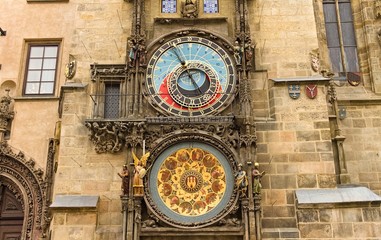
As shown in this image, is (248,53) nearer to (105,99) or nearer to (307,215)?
(105,99)

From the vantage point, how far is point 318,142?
11.7 metres

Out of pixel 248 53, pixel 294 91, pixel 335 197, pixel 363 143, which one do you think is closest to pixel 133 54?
pixel 248 53

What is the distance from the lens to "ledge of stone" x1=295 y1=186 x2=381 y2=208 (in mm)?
10836

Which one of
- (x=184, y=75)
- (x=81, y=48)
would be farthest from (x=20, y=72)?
(x=184, y=75)

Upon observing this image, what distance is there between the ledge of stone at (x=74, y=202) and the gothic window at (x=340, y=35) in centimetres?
751

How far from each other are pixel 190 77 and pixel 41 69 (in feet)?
16.6

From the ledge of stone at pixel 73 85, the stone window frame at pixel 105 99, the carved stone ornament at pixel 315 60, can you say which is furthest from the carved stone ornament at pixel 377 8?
the ledge of stone at pixel 73 85

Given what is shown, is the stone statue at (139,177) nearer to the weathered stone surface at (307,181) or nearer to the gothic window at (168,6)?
the weathered stone surface at (307,181)

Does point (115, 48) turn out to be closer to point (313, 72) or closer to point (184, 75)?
point (184, 75)

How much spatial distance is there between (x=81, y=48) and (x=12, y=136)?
323 cm

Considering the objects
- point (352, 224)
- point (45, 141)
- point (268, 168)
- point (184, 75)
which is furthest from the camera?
point (45, 141)

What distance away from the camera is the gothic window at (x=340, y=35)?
14.5 metres

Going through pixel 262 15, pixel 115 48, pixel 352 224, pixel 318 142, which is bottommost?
pixel 352 224

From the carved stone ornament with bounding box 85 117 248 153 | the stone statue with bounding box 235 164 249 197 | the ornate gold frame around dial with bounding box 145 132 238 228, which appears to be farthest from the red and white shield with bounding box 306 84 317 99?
the stone statue with bounding box 235 164 249 197
